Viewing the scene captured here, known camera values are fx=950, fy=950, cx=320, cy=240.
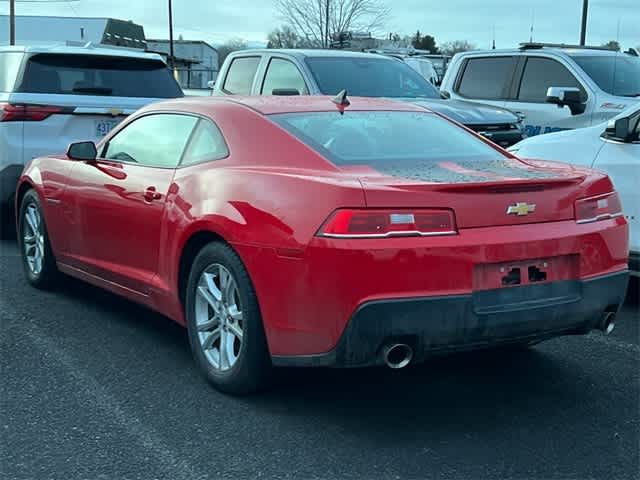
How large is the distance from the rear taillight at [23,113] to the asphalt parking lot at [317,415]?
3320 millimetres

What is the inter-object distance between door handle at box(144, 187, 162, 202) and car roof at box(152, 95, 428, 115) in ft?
1.76

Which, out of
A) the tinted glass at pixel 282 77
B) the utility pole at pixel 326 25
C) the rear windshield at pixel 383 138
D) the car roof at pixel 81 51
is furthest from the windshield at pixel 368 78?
the utility pole at pixel 326 25

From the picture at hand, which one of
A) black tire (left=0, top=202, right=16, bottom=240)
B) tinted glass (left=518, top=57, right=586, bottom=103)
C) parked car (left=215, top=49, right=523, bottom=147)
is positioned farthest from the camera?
tinted glass (left=518, top=57, right=586, bottom=103)

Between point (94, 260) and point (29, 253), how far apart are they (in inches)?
51.0

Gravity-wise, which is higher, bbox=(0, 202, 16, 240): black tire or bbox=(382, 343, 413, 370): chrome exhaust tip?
bbox=(382, 343, 413, 370): chrome exhaust tip

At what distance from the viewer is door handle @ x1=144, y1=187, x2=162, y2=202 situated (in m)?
5.09

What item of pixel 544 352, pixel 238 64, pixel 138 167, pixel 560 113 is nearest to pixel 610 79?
pixel 560 113

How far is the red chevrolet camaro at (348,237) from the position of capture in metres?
3.92

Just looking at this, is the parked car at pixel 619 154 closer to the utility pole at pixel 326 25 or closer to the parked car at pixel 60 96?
the parked car at pixel 60 96

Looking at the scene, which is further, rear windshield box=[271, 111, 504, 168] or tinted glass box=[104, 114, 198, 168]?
tinted glass box=[104, 114, 198, 168]

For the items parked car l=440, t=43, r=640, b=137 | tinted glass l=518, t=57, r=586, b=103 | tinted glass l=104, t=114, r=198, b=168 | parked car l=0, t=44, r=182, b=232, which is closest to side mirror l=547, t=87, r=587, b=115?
parked car l=440, t=43, r=640, b=137

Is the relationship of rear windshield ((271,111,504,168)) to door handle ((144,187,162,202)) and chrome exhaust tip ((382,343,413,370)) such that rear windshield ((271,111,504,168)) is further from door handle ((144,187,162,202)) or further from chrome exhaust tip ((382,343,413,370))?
chrome exhaust tip ((382,343,413,370))

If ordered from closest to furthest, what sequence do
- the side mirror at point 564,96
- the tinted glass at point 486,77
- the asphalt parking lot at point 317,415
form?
the asphalt parking lot at point 317,415, the side mirror at point 564,96, the tinted glass at point 486,77

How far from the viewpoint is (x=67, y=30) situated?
53.9m
